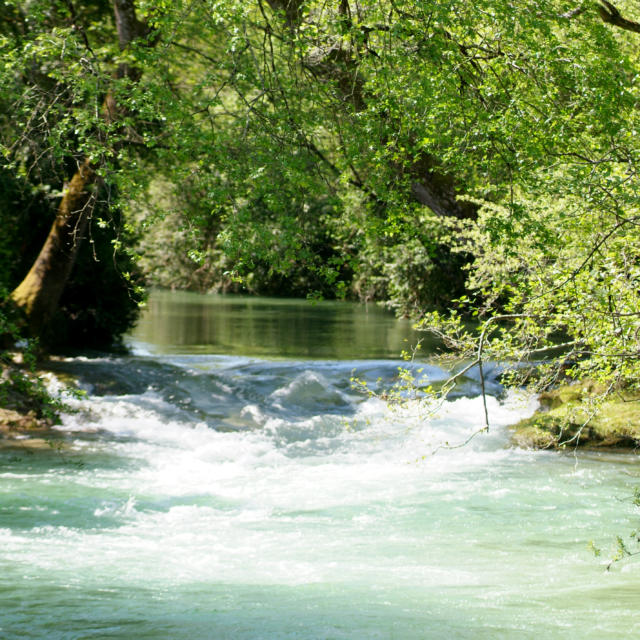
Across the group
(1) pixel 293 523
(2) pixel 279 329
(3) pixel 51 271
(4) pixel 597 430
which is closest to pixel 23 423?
(3) pixel 51 271

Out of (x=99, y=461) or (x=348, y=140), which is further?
(x=99, y=461)

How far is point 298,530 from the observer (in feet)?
26.0

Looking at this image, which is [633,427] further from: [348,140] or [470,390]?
[348,140]

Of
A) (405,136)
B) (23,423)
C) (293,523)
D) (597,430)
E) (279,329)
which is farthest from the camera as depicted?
(279,329)

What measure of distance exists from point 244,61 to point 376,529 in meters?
4.86

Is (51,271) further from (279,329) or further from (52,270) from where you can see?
(279,329)

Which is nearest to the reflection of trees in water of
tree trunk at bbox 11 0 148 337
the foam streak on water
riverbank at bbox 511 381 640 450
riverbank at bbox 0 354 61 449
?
riverbank at bbox 511 381 640 450

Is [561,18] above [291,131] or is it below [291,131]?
above

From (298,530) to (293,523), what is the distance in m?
0.26

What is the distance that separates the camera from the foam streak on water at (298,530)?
18.0 ft

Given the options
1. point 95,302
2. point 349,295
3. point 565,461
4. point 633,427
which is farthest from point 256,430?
point 349,295

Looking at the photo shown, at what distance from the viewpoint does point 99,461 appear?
10.7 metres

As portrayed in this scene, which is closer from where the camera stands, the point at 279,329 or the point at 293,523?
the point at 293,523

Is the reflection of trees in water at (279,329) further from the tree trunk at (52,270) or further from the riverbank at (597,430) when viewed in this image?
the tree trunk at (52,270)
